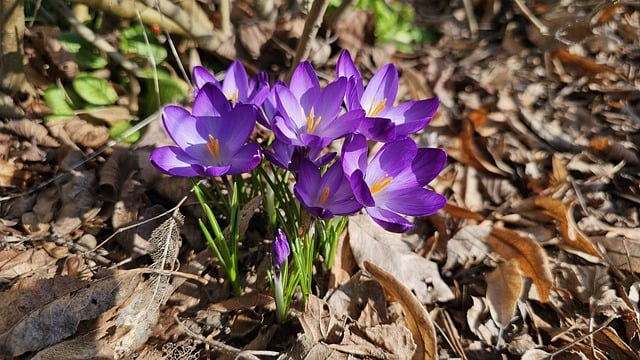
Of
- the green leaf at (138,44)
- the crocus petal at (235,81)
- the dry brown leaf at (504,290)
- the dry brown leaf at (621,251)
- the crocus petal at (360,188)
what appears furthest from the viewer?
the green leaf at (138,44)

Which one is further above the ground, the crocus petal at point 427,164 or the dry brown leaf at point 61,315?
the crocus petal at point 427,164

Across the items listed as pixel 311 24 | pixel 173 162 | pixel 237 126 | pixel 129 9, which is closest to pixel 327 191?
pixel 237 126

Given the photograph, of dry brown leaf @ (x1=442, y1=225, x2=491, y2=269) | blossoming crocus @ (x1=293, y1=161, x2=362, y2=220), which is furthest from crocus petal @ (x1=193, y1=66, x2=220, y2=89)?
dry brown leaf @ (x1=442, y1=225, x2=491, y2=269)

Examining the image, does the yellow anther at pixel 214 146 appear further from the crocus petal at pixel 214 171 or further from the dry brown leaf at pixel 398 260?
the dry brown leaf at pixel 398 260

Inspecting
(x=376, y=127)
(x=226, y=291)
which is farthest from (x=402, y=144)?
(x=226, y=291)

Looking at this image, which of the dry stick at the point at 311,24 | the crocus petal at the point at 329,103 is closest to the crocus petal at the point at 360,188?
the crocus petal at the point at 329,103

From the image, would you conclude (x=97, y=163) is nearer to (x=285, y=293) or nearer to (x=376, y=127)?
(x=285, y=293)

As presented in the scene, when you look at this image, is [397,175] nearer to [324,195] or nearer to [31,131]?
[324,195]
